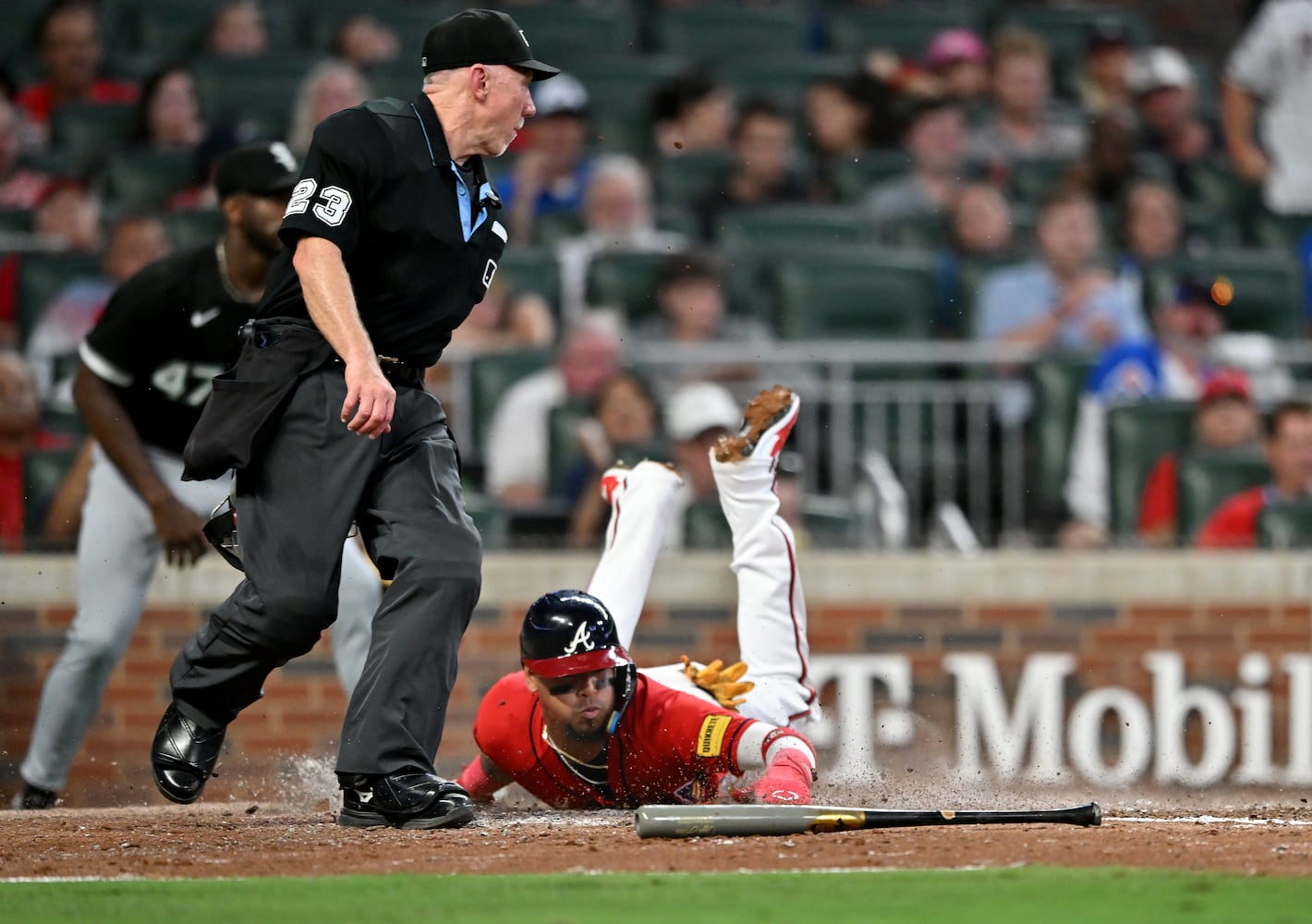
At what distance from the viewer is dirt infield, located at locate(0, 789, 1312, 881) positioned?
13.9 feet

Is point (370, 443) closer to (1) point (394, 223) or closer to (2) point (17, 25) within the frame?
(1) point (394, 223)

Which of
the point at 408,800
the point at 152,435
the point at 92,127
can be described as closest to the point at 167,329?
the point at 152,435

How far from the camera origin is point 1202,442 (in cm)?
870

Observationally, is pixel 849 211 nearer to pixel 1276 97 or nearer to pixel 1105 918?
pixel 1276 97

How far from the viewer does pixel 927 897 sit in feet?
12.5

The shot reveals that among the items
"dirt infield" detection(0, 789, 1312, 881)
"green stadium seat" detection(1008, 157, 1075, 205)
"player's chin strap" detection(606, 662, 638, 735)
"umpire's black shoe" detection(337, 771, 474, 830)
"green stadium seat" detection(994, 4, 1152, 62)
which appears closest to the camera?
"dirt infield" detection(0, 789, 1312, 881)

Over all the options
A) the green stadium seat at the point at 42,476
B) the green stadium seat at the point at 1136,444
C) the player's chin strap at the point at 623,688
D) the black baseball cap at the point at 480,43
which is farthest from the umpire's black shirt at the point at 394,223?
the green stadium seat at the point at 1136,444

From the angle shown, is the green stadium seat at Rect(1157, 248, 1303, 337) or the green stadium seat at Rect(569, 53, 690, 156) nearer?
the green stadium seat at Rect(1157, 248, 1303, 337)

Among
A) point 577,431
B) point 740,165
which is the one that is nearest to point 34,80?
point 740,165

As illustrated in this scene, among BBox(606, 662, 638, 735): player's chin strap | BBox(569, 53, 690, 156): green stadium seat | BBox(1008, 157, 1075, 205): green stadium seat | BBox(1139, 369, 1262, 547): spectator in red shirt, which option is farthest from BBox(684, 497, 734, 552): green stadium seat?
BBox(1008, 157, 1075, 205): green stadium seat

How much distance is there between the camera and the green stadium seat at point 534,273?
9594 mm

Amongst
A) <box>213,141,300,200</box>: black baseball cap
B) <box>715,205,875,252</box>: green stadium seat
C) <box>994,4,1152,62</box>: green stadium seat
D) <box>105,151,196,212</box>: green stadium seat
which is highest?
<box>994,4,1152,62</box>: green stadium seat

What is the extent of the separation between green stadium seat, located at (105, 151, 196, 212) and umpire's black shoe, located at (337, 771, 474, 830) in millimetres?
6436

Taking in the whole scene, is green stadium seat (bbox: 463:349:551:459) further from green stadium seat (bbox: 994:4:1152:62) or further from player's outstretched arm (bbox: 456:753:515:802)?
green stadium seat (bbox: 994:4:1152:62)
